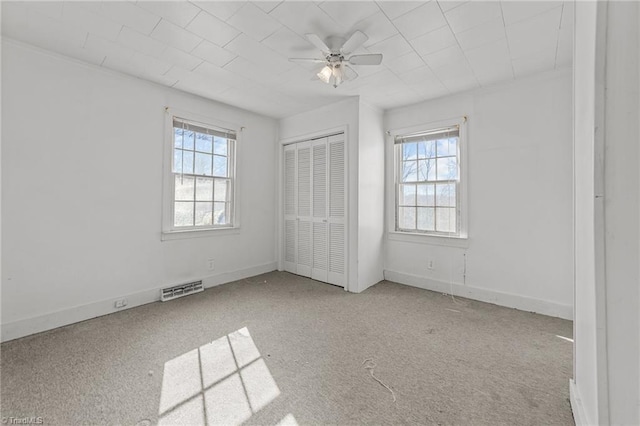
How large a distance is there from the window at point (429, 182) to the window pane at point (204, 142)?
8.87ft

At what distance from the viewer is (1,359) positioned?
2037mm

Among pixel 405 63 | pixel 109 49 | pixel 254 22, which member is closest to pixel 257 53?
pixel 254 22

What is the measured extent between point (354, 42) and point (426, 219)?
2.55 m

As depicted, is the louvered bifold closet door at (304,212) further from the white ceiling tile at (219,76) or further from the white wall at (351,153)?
the white ceiling tile at (219,76)

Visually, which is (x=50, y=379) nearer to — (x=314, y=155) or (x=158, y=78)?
(x=158, y=78)

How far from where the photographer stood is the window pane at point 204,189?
373cm

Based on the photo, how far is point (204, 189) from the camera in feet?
12.4

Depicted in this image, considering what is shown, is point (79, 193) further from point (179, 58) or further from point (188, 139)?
point (179, 58)

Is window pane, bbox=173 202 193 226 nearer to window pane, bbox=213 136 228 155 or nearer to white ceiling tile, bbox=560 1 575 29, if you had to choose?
window pane, bbox=213 136 228 155

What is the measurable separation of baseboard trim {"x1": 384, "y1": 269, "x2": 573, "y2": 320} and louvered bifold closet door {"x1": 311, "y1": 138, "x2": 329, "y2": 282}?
1003 mm

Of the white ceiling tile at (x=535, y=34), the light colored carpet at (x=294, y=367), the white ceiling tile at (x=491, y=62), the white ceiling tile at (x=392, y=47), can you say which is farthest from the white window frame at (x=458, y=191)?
the white ceiling tile at (x=392, y=47)

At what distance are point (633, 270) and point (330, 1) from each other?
7.03ft

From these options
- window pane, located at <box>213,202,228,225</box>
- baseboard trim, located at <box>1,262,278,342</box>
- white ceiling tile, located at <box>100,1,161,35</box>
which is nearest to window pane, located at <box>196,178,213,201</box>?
window pane, located at <box>213,202,228,225</box>

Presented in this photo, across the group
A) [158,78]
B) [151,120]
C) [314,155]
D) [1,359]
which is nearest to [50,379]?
[1,359]
